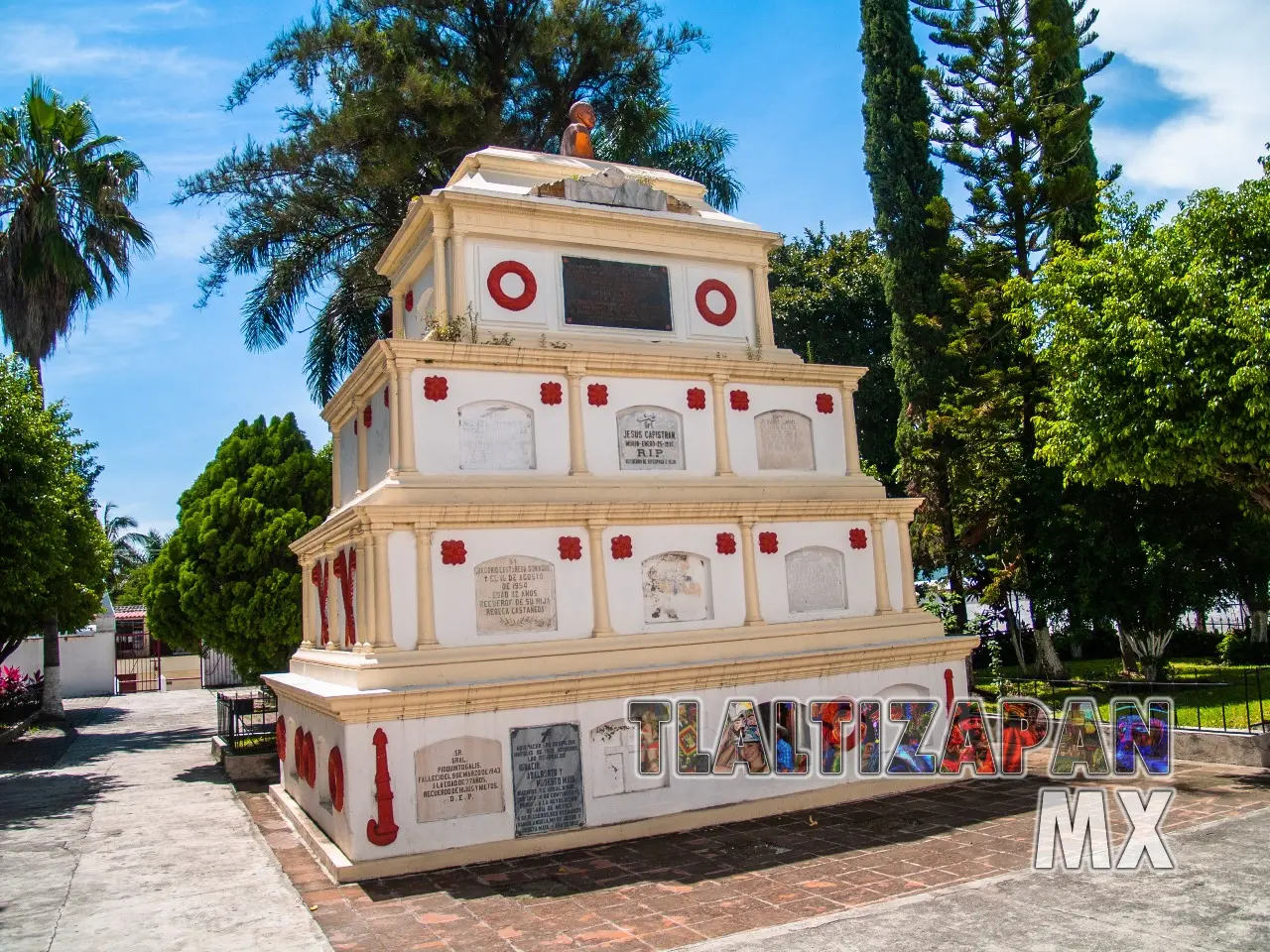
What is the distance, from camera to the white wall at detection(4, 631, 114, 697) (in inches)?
1529

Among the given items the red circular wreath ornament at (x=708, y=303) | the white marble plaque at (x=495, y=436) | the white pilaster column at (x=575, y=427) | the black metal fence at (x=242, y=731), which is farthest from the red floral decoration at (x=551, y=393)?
the black metal fence at (x=242, y=731)

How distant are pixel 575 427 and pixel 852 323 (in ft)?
82.9

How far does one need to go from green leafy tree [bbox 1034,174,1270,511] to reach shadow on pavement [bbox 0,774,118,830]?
1676 centimetres

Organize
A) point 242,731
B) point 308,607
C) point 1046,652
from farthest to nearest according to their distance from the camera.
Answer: point 1046,652 → point 242,731 → point 308,607

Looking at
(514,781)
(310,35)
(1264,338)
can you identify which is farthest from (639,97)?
(514,781)

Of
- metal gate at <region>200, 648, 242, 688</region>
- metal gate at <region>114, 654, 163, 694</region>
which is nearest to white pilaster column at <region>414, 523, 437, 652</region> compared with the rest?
metal gate at <region>200, 648, 242, 688</region>

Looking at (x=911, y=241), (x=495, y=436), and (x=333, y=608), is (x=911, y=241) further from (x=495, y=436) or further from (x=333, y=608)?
(x=333, y=608)

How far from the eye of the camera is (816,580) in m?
14.2

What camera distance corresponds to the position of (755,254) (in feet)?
50.7

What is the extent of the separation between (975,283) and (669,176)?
974cm

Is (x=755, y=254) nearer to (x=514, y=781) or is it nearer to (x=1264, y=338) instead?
(x=1264, y=338)

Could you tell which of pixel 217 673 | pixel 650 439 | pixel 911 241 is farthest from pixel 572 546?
pixel 217 673

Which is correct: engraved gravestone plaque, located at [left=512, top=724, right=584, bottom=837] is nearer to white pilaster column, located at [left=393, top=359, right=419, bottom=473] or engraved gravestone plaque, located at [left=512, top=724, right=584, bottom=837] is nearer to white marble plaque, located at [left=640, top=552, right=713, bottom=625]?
white marble plaque, located at [left=640, top=552, right=713, bottom=625]

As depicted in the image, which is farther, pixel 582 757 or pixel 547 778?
pixel 582 757
